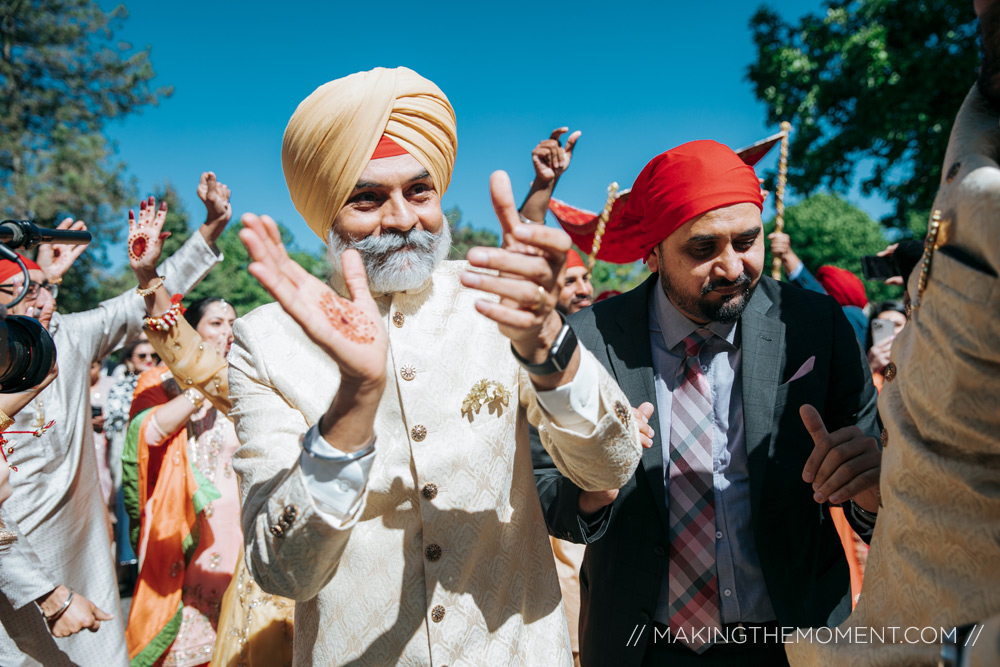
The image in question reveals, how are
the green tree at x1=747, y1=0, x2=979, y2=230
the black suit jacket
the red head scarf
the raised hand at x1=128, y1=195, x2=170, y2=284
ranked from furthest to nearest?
1. the green tree at x1=747, y1=0, x2=979, y2=230
2. the raised hand at x1=128, y1=195, x2=170, y2=284
3. the red head scarf
4. the black suit jacket

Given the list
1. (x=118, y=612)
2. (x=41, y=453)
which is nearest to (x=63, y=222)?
(x=41, y=453)

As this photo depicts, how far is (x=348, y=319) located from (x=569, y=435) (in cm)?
60

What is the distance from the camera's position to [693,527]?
2.29 meters

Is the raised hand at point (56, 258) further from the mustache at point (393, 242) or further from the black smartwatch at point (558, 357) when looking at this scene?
the black smartwatch at point (558, 357)

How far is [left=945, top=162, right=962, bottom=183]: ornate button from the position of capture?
1.23 m

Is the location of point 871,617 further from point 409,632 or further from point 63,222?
point 63,222

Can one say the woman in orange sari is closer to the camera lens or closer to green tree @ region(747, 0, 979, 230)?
the camera lens

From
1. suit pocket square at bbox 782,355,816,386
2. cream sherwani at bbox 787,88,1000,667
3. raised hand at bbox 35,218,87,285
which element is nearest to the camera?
cream sherwani at bbox 787,88,1000,667

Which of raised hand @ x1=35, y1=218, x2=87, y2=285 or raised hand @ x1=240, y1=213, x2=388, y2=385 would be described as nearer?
raised hand @ x1=240, y1=213, x2=388, y2=385

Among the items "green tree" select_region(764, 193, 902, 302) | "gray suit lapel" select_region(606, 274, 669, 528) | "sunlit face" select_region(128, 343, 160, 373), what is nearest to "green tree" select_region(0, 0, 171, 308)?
"sunlit face" select_region(128, 343, 160, 373)

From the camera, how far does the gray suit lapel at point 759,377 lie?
7.31 ft

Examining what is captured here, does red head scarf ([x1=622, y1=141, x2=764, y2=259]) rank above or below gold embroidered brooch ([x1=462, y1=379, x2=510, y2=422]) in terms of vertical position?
above

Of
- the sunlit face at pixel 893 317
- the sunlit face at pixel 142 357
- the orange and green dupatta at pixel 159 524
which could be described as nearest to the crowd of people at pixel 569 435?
the orange and green dupatta at pixel 159 524

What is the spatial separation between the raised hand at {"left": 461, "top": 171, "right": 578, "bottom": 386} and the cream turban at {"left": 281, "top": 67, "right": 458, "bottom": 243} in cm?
62
